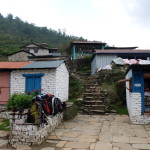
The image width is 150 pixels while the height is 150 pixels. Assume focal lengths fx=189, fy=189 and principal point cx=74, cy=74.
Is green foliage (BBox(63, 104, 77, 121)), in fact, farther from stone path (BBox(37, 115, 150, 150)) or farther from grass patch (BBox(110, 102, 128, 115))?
grass patch (BBox(110, 102, 128, 115))

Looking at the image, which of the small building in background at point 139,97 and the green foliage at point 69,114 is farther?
the green foliage at point 69,114

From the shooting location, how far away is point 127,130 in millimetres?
6781

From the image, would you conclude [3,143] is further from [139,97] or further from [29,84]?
[139,97]

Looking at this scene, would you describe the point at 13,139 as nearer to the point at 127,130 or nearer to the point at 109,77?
the point at 127,130

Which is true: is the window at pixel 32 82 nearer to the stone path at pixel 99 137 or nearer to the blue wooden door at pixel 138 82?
the stone path at pixel 99 137

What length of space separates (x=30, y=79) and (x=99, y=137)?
4.94 m

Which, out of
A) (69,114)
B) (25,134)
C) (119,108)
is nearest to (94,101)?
(119,108)

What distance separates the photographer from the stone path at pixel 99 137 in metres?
5.07

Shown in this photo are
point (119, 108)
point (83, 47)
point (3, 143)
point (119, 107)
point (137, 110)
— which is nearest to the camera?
point (3, 143)

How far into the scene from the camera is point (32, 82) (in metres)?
9.45

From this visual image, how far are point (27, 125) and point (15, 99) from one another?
7.11ft

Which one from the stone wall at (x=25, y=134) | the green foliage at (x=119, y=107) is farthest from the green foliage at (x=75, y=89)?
the stone wall at (x=25, y=134)

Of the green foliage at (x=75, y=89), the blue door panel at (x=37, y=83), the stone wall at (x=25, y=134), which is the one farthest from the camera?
the green foliage at (x=75, y=89)

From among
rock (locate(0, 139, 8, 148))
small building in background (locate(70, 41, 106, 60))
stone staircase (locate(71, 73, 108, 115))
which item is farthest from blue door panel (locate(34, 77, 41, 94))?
small building in background (locate(70, 41, 106, 60))
